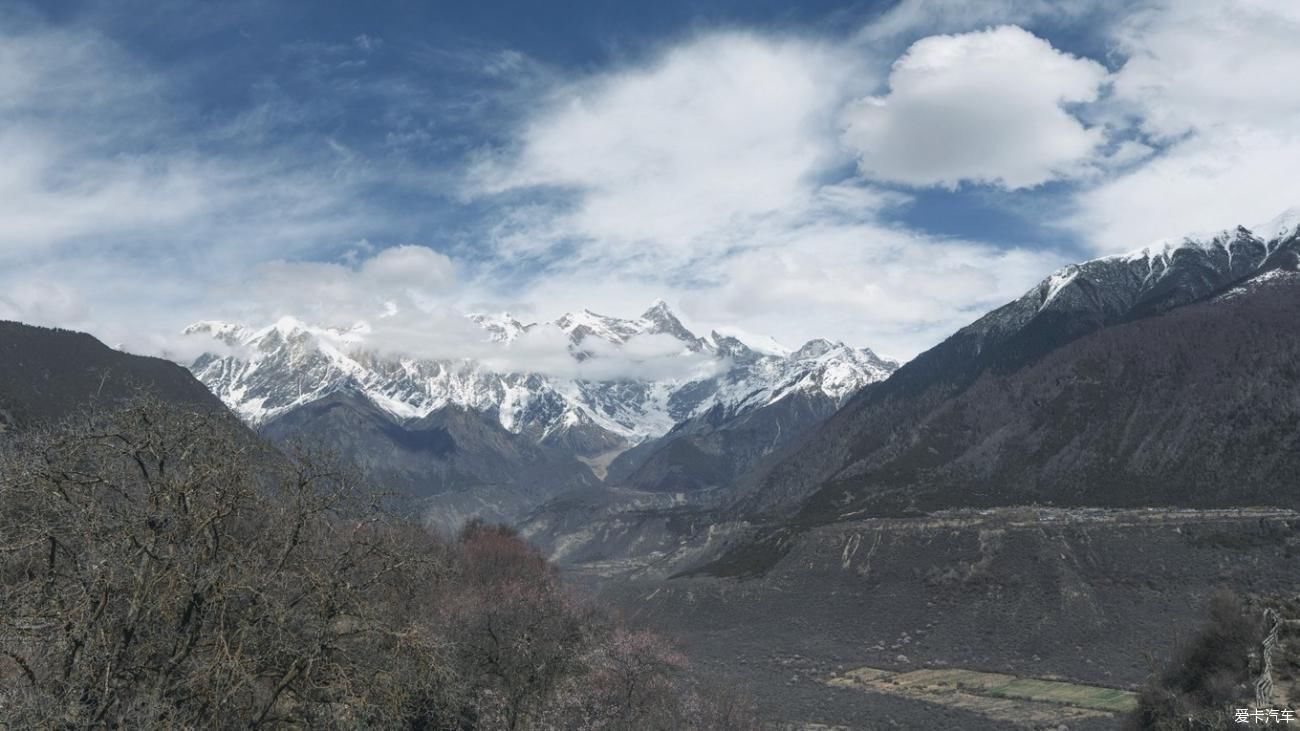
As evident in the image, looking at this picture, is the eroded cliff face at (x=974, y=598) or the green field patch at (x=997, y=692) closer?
the green field patch at (x=997, y=692)

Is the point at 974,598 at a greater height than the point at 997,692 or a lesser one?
greater

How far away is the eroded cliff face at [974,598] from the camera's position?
3585 inches

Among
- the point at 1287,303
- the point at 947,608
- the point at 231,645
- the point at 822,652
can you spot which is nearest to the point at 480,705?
the point at 231,645

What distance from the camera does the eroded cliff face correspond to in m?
91.1

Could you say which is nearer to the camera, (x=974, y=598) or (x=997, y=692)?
(x=997, y=692)

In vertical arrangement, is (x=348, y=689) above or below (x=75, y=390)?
below

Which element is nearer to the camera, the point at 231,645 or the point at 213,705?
the point at 213,705

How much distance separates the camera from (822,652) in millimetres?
109250

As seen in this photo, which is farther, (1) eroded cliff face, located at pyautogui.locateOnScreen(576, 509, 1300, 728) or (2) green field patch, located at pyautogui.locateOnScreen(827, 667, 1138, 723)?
(1) eroded cliff face, located at pyautogui.locateOnScreen(576, 509, 1300, 728)

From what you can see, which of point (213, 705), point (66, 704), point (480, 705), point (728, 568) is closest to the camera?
point (66, 704)

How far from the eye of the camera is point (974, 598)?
11288cm

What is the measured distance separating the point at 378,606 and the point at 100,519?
6213 mm

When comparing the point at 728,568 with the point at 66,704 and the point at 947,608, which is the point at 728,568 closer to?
the point at 947,608

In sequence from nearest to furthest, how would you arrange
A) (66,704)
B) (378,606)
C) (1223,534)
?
1. (66,704)
2. (378,606)
3. (1223,534)
